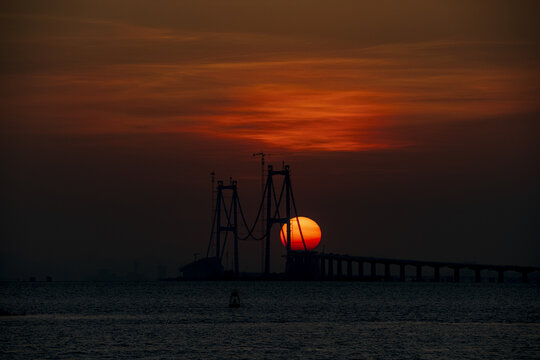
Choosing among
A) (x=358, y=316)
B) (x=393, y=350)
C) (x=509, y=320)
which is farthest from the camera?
(x=358, y=316)

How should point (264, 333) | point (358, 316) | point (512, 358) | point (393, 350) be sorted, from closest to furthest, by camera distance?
point (512, 358)
point (393, 350)
point (264, 333)
point (358, 316)

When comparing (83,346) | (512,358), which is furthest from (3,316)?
(512,358)

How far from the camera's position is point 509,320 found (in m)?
84.5

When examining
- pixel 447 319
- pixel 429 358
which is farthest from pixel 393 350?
pixel 447 319

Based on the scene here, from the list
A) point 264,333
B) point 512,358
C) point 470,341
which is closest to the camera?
point 512,358

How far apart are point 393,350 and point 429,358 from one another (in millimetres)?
3739

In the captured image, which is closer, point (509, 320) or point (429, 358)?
point (429, 358)

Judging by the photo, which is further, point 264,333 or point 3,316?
point 3,316

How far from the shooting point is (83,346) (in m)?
57.6

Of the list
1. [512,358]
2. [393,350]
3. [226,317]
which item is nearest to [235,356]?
[393,350]

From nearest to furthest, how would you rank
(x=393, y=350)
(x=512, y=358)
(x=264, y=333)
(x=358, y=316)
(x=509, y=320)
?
(x=512, y=358) → (x=393, y=350) → (x=264, y=333) → (x=509, y=320) → (x=358, y=316)

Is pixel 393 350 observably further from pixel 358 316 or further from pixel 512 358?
pixel 358 316

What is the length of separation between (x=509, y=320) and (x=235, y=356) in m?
39.7

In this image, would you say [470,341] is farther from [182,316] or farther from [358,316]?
[182,316]
